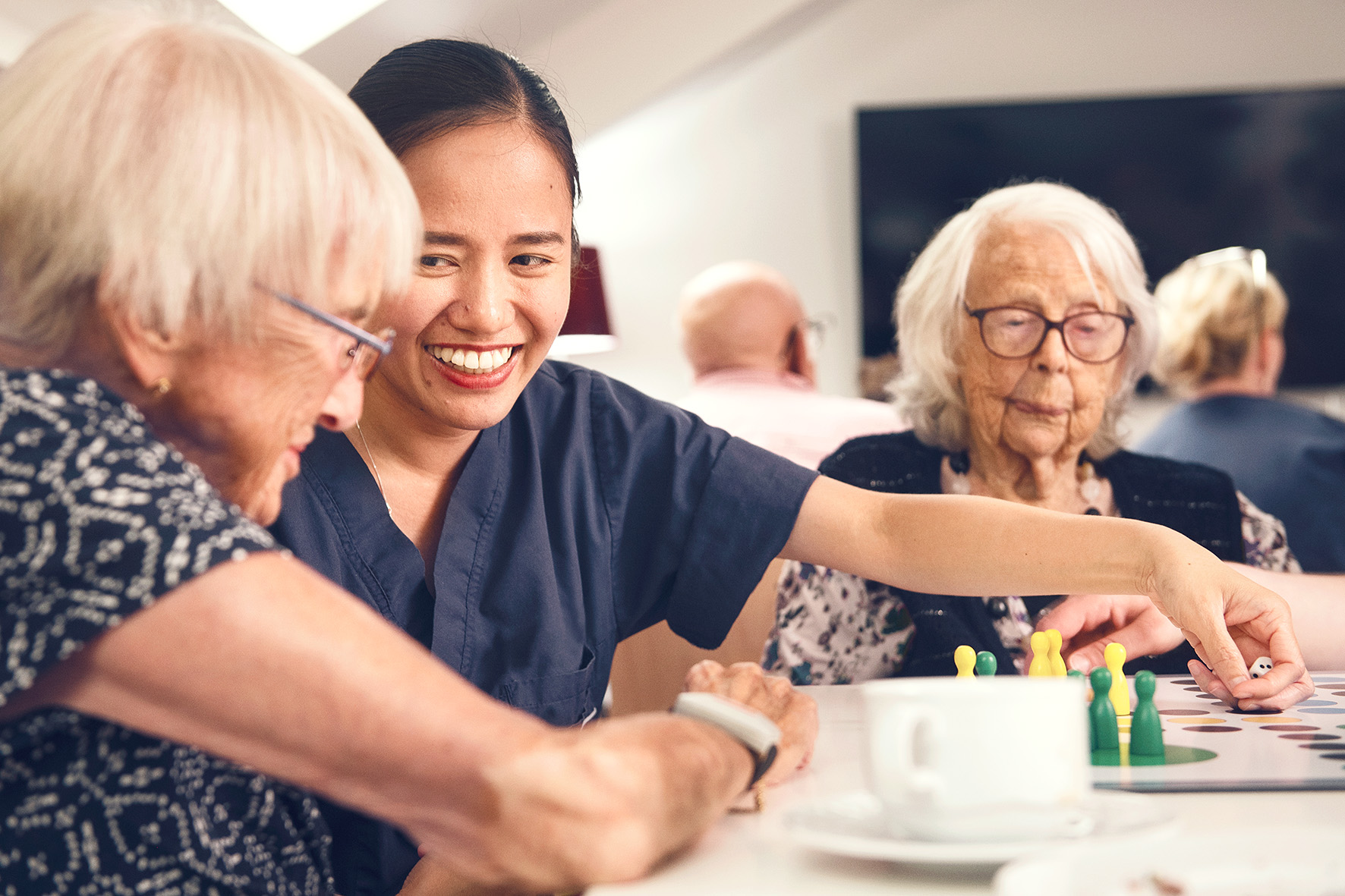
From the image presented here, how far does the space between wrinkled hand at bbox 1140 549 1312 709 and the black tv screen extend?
320 cm

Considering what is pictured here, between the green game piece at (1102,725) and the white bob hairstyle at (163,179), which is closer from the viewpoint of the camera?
the white bob hairstyle at (163,179)

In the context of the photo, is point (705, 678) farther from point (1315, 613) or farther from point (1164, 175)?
point (1164, 175)

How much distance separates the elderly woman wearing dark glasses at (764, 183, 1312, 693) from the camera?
60.3 inches

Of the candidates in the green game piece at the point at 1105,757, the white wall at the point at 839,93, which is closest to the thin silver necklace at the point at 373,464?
the green game piece at the point at 1105,757

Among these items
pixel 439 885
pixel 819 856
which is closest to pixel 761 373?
pixel 439 885

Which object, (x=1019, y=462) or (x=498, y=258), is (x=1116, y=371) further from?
(x=498, y=258)

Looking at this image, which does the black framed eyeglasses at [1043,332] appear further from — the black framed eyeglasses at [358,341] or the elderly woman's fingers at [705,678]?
the black framed eyeglasses at [358,341]

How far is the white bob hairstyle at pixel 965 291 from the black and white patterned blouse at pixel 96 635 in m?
1.15

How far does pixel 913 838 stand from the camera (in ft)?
1.94

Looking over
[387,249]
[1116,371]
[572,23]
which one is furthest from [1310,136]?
[387,249]

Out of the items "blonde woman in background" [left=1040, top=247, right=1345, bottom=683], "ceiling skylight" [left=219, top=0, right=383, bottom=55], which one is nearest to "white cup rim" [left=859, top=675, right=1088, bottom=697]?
"blonde woman in background" [left=1040, top=247, right=1345, bottom=683]

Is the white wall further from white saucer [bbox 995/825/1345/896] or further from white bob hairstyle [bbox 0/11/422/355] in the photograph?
white saucer [bbox 995/825/1345/896]

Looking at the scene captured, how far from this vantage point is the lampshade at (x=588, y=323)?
13.2 ft

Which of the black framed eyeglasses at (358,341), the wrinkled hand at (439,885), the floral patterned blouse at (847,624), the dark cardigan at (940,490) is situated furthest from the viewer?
the floral patterned blouse at (847,624)
